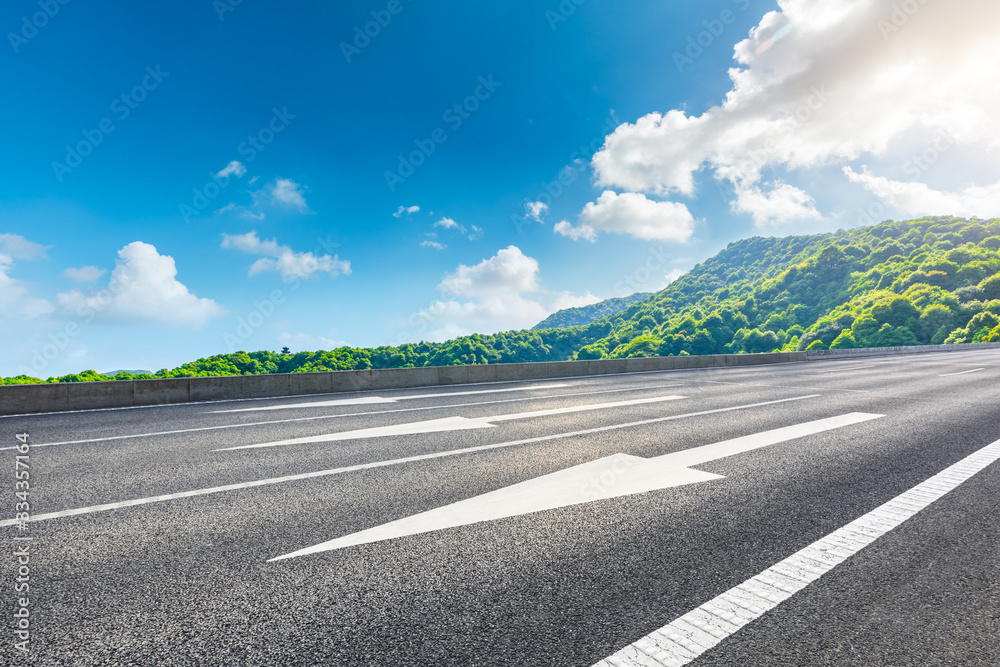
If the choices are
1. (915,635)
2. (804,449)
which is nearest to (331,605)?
(915,635)

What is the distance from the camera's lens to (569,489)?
4.03m

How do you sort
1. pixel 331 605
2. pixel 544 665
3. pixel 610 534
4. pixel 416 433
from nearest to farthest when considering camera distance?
pixel 544 665 < pixel 331 605 < pixel 610 534 < pixel 416 433

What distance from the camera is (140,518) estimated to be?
3475 mm

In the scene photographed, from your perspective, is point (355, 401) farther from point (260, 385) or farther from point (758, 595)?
point (758, 595)

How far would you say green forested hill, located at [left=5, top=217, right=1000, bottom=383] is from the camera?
3511 inches

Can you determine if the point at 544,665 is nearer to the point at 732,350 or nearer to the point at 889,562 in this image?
the point at 889,562

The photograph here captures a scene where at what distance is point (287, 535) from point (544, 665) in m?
2.01

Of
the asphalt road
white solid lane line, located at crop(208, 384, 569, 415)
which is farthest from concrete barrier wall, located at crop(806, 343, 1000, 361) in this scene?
the asphalt road

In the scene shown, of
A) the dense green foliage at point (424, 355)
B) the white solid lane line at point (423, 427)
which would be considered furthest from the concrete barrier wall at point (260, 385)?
the dense green foliage at point (424, 355)

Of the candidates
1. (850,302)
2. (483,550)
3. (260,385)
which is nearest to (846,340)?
(850,302)

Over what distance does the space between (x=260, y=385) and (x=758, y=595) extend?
13027mm

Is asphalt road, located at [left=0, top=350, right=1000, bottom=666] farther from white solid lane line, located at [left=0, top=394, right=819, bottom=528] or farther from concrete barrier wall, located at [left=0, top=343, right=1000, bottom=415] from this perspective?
concrete barrier wall, located at [left=0, top=343, right=1000, bottom=415]

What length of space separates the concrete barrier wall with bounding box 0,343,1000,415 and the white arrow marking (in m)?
10.6

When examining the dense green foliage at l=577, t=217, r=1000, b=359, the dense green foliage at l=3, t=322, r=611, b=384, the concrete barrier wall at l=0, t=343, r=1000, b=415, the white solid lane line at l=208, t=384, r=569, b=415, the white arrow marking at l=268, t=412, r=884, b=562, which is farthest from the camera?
the dense green foliage at l=577, t=217, r=1000, b=359
